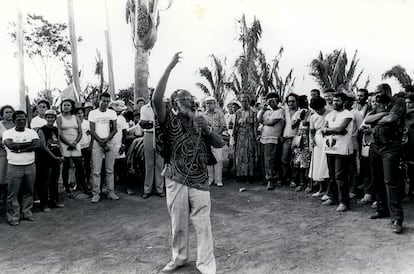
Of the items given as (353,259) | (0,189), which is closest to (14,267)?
(0,189)

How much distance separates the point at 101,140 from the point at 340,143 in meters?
4.02

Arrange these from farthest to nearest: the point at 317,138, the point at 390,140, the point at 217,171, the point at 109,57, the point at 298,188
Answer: the point at 109,57 → the point at 217,171 → the point at 298,188 → the point at 317,138 → the point at 390,140

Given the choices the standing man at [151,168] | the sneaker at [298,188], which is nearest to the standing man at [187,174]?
the standing man at [151,168]

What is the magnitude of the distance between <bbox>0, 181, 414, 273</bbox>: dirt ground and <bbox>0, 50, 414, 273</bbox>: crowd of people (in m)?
0.34

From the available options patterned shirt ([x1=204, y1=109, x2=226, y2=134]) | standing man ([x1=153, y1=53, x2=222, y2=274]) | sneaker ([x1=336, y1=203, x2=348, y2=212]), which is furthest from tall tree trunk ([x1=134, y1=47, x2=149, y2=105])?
standing man ([x1=153, y1=53, x2=222, y2=274])

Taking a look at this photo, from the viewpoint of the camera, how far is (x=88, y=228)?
600 centimetres

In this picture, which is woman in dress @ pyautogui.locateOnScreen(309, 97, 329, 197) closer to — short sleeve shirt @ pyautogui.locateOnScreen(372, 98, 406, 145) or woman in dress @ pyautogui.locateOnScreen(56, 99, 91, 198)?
short sleeve shirt @ pyautogui.locateOnScreen(372, 98, 406, 145)

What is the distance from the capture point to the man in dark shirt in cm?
529

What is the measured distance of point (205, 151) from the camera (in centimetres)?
428

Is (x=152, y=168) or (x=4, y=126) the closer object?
(x=4, y=126)

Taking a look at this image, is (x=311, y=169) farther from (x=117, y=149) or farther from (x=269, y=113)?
(x=117, y=149)

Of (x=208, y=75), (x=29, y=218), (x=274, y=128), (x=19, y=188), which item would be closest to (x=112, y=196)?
(x=29, y=218)

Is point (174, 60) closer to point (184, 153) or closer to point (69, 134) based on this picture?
point (184, 153)

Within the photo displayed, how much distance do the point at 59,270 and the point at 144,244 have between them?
1083 millimetres
